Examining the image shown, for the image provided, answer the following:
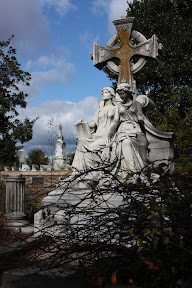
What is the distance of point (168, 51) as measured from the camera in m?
18.0

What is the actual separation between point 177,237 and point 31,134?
46.2 ft

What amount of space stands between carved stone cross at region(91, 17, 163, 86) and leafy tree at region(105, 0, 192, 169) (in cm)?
835

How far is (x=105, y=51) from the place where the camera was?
838 cm

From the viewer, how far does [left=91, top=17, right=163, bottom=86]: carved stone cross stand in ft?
26.1

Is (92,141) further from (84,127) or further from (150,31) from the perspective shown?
(150,31)

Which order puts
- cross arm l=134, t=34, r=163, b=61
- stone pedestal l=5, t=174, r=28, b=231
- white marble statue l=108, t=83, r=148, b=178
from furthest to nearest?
cross arm l=134, t=34, r=163, b=61
stone pedestal l=5, t=174, r=28, b=231
white marble statue l=108, t=83, r=148, b=178

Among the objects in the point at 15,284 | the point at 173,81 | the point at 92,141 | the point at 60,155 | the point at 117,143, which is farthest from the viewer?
the point at 60,155

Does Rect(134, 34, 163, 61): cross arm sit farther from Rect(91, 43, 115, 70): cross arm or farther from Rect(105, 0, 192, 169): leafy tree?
Rect(105, 0, 192, 169): leafy tree

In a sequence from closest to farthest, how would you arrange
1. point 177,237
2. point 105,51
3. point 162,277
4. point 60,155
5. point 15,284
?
point 162,277
point 177,237
point 15,284
point 105,51
point 60,155

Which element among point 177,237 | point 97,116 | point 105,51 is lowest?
point 177,237

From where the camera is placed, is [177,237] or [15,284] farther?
[15,284]

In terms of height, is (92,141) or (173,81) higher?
(173,81)

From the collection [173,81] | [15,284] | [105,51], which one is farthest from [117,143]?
[173,81]

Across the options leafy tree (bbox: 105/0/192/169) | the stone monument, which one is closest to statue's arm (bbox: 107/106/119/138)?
the stone monument
